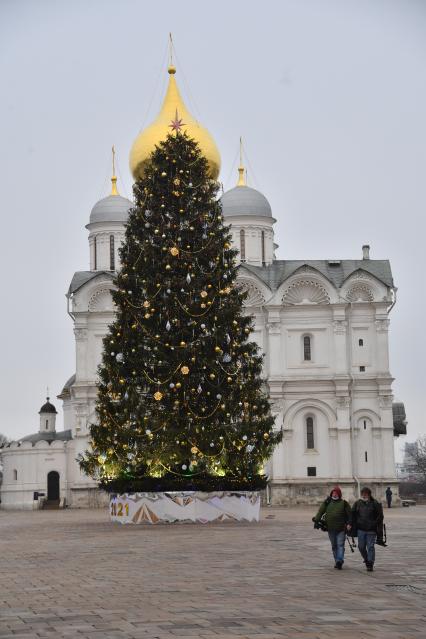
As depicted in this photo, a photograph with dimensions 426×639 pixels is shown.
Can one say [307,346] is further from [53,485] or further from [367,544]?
[367,544]

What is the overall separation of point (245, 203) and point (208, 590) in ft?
166

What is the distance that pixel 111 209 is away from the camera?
213ft

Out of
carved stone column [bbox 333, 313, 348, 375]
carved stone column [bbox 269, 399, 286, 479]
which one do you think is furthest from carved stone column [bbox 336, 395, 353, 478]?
Answer: carved stone column [bbox 269, 399, 286, 479]

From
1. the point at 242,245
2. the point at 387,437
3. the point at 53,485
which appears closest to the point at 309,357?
the point at 387,437

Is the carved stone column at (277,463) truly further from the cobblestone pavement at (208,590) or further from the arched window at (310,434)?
the cobblestone pavement at (208,590)

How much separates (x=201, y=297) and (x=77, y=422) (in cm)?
3130

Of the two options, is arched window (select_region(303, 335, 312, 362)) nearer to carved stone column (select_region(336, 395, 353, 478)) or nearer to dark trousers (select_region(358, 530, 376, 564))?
carved stone column (select_region(336, 395, 353, 478))

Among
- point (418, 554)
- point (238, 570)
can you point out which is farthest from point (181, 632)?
point (418, 554)

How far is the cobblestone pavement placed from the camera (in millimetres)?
10719

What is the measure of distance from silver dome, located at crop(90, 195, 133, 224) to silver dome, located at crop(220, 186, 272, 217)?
17.3 feet

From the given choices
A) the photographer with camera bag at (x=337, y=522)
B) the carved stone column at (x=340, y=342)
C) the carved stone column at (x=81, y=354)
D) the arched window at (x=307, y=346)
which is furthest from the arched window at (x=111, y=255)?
the photographer with camera bag at (x=337, y=522)

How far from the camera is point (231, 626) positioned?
10.8 meters

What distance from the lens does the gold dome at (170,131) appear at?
5566 cm

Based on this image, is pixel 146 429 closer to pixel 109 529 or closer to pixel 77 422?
pixel 109 529
